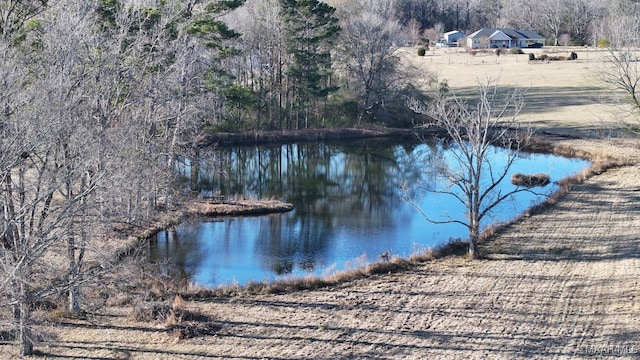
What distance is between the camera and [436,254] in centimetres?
2038

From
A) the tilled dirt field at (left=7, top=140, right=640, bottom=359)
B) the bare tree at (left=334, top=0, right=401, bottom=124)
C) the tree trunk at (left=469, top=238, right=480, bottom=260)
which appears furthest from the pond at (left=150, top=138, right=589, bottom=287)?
the bare tree at (left=334, top=0, right=401, bottom=124)

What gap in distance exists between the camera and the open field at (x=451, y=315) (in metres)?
13.7

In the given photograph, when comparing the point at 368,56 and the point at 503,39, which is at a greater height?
the point at 503,39

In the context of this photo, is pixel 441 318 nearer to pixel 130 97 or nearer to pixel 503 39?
pixel 130 97

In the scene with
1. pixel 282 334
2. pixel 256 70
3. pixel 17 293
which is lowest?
pixel 282 334

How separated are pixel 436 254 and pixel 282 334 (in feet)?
23.7

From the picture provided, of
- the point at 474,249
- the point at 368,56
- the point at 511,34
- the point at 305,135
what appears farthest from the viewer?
the point at 511,34

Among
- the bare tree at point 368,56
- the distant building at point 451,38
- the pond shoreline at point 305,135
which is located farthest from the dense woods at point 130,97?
the distant building at point 451,38

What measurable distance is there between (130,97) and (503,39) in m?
64.8

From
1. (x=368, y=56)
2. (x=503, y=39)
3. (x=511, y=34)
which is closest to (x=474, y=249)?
(x=368, y=56)

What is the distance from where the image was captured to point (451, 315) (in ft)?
50.7

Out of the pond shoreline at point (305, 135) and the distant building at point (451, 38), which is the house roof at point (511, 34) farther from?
the pond shoreline at point (305, 135)

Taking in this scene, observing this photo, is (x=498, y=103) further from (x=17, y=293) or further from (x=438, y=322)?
(x=17, y=293)

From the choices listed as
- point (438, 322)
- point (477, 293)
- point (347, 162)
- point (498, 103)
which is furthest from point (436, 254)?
point (498, 103)
